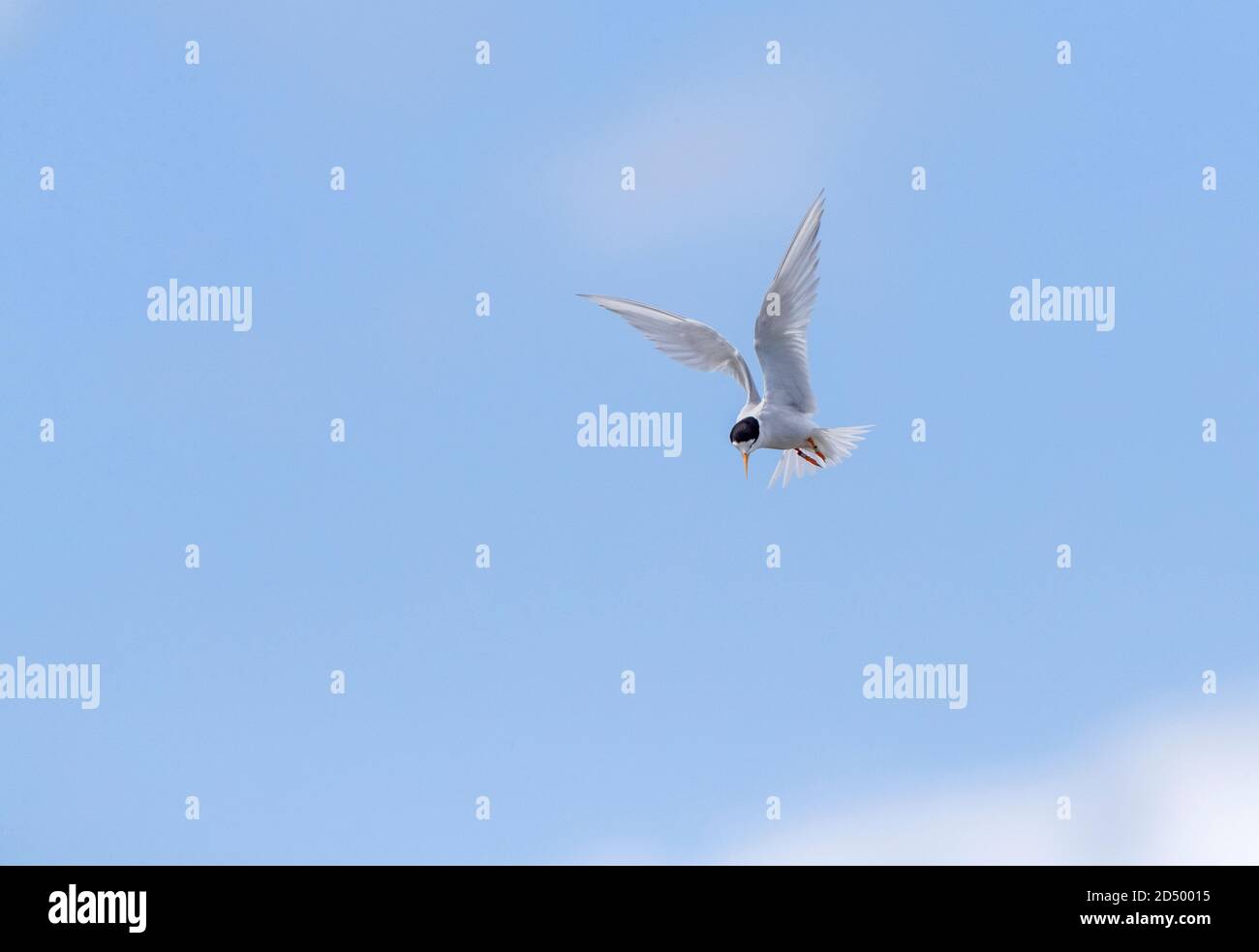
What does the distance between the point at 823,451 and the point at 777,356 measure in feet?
3.81

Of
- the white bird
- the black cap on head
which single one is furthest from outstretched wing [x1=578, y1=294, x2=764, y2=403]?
the black cap on head

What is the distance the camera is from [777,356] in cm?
1353

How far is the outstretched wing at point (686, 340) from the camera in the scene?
1365 centimetres

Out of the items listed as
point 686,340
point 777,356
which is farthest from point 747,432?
point 686,340

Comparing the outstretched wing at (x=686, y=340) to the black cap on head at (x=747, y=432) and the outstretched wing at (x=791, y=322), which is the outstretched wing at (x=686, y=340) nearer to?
the outstretched wing at (x=791, y=322)

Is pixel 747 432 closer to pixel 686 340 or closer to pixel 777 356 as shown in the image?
pixel 777 356

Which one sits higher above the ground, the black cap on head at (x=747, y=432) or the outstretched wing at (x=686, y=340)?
the outstretched wing at (x=686, y=340)

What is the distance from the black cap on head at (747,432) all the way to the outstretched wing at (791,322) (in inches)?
17.0

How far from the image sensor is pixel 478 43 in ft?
50.2

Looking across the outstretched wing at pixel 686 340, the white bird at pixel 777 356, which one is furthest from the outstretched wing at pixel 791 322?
the outstretched wing at pixel 686 340

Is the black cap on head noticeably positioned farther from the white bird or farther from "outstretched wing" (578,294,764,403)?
Answer: "outstretched wing" (578,294,764,403)

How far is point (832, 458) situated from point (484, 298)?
421 cm

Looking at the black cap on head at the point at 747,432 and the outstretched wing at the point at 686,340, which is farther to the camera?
the outstretched wing at the point at 686,340
